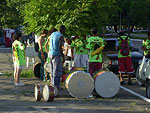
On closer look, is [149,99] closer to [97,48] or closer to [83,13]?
[97,48]

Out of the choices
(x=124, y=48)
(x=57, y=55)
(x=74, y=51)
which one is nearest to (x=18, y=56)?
(x=74, y=51)

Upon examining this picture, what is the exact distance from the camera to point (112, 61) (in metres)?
14.0

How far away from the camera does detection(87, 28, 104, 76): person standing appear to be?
1096 cm

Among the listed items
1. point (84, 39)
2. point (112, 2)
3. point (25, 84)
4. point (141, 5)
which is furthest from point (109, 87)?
point (141, 5)

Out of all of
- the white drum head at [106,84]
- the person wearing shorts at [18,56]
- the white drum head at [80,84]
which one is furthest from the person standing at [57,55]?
the person wearing shorts at [18,56]

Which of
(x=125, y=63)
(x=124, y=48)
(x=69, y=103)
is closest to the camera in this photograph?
(x=69, y=103)

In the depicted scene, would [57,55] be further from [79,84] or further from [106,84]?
[106,84]

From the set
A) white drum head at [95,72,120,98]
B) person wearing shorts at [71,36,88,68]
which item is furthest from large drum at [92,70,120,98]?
person wearing shorts at [71,36,88,68]

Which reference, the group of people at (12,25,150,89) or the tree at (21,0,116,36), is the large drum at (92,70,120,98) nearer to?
the group of people at (12,25,150,89)

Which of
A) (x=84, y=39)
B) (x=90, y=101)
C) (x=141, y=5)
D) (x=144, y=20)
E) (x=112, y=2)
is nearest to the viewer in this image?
(x=90, y=101)

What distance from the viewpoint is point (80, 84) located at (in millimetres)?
9867

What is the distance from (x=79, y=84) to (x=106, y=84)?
28.3 inches

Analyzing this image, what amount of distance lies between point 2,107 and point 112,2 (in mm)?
6565

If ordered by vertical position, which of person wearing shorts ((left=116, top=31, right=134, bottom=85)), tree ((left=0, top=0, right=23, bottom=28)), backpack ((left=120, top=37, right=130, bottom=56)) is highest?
tree ((left=0, top=0, right=23, bottom=28))
